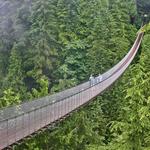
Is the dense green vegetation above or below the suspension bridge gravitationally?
below

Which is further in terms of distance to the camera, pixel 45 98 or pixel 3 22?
pixel 3 22

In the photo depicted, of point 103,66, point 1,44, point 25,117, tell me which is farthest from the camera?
point 1,44

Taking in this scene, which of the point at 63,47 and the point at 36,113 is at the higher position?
the point at 36,113

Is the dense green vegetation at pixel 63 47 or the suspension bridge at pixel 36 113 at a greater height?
the suspension bridge at pixel 36 113

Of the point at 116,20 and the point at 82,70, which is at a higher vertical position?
the point at 116,20

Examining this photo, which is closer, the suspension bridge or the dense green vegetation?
the suspension bridge

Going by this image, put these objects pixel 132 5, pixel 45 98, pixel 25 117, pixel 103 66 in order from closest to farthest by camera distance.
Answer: pixel 25 117, pixel 45 98, pixel 103 66, pixel 132 5

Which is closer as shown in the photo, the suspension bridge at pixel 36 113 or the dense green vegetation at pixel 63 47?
the suspension bridge at pixel 36 113

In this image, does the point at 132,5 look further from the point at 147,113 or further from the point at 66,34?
the point at 147,113

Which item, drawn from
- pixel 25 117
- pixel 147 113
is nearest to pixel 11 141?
pixel 25 117

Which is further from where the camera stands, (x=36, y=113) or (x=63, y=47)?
(x=63, y=47)
